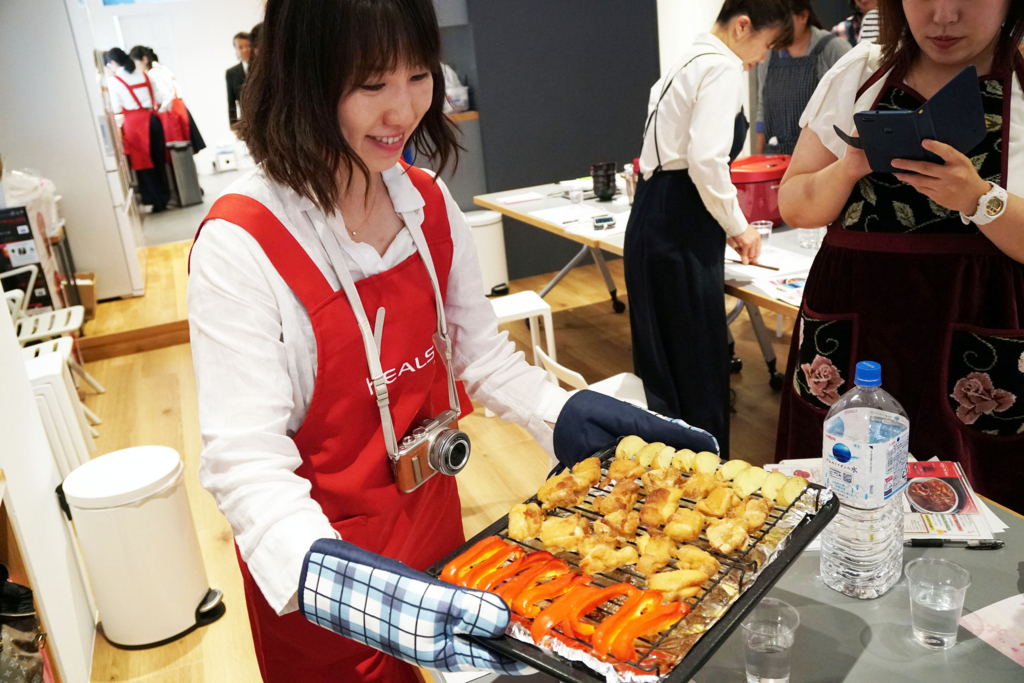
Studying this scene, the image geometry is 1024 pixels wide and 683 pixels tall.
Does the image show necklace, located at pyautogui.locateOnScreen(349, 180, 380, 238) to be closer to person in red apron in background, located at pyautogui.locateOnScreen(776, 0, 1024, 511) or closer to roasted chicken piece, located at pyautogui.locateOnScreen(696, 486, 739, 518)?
roasted chicken piece, located at pyautogui.locateOnScreen(696, 486, 739, 518)

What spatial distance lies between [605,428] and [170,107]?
8.28m

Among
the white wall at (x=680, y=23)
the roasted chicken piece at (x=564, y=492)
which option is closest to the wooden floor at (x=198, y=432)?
the white wall at (x=680, y=23)

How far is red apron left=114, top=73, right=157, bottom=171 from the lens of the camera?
8125 mm

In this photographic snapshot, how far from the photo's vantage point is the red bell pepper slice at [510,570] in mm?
964

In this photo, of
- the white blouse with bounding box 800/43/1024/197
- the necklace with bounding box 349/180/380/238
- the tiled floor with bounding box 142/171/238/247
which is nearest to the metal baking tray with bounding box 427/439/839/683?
the necklace with bounding box 349/180/380/238

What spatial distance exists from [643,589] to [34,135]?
19.8 feet

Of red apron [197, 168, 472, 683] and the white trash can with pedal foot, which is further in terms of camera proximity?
the white trash can with pedal foot

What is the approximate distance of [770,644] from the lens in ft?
3.46

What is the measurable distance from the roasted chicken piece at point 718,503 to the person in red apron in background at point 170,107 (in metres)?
8.30

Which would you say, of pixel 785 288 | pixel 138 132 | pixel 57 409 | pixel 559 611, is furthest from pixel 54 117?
pixel 559 611

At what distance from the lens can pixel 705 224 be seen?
2.94 m

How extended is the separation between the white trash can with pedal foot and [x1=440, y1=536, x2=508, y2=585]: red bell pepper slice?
1.85m

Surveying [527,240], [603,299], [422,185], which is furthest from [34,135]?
[422,185]

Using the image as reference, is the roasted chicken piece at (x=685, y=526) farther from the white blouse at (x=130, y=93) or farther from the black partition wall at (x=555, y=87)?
the white blouse at (x=130, y=93)
